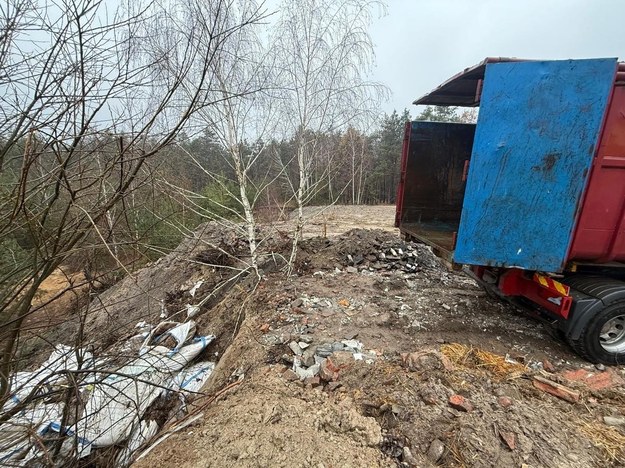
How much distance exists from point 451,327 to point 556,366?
1.07 meters

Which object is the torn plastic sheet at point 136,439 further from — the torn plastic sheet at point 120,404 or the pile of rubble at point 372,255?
the pile of rubble at point 372,255

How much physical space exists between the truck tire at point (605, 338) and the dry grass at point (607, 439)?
1.08m

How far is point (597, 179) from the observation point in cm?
295

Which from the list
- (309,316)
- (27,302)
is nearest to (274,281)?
(309,316)

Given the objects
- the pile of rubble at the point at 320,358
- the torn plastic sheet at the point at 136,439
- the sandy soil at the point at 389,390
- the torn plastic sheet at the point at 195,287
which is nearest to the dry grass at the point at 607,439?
the sandy soil at the point at 389,390

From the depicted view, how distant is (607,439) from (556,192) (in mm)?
2005

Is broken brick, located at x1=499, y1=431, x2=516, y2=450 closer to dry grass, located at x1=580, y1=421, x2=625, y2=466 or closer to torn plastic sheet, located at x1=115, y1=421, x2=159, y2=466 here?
dry grass, located at x1=580, y1=421, x2=625, y2=466

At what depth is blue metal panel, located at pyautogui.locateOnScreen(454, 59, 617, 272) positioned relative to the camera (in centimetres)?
276

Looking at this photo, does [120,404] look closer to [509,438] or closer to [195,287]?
[509,438]

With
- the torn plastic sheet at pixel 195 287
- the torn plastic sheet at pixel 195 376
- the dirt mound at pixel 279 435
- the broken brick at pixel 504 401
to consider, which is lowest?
the torn plastic sheet at pixel 195 287

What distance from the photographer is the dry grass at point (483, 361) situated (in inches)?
119

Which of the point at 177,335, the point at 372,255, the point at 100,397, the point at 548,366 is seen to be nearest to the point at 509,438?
the point at 548,366

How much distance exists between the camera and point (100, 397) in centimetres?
301

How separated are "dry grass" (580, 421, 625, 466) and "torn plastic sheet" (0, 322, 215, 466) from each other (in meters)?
2.99
